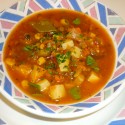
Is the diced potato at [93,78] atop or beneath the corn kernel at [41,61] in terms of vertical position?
beneath

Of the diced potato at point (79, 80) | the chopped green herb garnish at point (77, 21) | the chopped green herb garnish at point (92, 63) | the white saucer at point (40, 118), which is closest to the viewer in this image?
the white saucer at point (40, 118)

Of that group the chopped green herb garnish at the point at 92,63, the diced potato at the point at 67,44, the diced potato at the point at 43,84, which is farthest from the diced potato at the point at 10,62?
the chopped green herb garnish at the point at 92,63

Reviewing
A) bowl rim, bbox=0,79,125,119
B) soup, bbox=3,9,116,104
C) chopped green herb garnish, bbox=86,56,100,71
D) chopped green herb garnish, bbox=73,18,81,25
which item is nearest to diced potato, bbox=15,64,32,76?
soup, bbox=3,9,116,104

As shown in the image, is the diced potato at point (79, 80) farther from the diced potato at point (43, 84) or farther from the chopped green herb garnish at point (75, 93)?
the diced potato at point (43, 84)

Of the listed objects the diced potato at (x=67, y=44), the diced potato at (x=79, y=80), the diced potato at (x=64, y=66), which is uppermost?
the diced potato at (x=67, y=44)

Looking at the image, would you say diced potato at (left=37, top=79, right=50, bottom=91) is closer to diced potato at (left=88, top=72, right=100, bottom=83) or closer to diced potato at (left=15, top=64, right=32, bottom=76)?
diced potato at (left=15, top=64, right=32, bottom=76)

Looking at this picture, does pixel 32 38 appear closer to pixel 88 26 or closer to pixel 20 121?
pixel 88 26

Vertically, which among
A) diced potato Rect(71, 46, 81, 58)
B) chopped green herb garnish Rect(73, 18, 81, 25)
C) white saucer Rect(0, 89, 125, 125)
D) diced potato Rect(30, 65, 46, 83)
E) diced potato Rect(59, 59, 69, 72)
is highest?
chopped green herb garnish Rect(73, 18, 81, 25)
